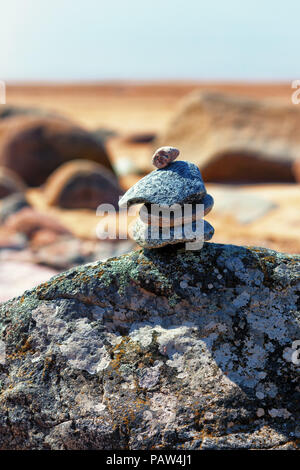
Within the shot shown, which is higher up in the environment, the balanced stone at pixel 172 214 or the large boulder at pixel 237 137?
the large boulder at pixel 237 137

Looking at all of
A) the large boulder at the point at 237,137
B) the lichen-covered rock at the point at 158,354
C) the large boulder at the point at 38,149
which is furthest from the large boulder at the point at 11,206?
the lichen-covered rock at the point at 158,354

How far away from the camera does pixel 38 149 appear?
31.9 ft

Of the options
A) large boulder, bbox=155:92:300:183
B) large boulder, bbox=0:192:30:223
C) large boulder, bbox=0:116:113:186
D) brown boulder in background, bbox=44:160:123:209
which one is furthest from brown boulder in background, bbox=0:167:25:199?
large boulder, bbox=155:92:300:183

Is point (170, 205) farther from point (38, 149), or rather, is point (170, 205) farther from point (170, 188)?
point (38, 149)

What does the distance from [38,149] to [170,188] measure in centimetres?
824

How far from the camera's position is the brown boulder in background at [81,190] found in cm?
804

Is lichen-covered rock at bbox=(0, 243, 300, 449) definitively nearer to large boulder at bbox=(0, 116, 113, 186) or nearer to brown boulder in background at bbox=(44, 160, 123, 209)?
brown boulder in background at bbox=(44, 160, 123, 209)

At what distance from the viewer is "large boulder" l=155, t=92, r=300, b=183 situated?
9.77 m

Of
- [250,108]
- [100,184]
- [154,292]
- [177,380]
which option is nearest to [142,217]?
[154,292]

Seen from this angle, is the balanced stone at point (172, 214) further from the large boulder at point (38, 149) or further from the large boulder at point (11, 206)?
the large boulder at point (38, 149)

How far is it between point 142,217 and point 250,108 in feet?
30.7

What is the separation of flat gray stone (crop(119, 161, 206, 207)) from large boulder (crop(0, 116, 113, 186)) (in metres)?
8.02

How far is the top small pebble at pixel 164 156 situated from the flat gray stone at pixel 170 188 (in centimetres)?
3

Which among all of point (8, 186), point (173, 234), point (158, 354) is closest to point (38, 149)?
point (8, 186)
